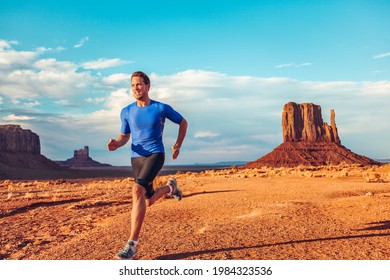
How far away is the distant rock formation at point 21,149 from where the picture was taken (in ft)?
371

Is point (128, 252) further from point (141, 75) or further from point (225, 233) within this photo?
point (141, 75)

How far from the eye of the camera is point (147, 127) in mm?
5496

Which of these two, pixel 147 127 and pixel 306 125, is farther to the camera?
pixel 306 125

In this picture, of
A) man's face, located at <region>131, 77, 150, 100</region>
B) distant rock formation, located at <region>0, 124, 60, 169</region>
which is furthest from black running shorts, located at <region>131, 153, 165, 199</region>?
distant rock formation, located at <region>0, 124, 60, 169</region>

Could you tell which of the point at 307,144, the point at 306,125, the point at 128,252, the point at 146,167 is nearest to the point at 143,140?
the point at 146,167

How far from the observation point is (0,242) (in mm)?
7910

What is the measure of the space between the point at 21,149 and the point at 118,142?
12785 cm

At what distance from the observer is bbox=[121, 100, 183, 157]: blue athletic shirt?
5.50 meters

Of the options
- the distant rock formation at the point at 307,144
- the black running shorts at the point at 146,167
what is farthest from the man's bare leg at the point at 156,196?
the distant rock formation at the point at 307,144

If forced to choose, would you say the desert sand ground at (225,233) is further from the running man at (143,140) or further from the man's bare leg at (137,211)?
the running man at (143,140)

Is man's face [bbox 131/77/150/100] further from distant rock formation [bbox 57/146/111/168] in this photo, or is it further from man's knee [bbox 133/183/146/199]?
distant rock formation [bbox 57/146/111/168]

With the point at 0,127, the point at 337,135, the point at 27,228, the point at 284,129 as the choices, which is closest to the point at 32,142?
the point at 0,127
